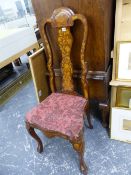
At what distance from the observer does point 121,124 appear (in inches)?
56.7

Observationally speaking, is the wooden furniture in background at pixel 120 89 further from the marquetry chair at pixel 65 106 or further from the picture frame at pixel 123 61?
the marquetry chair at pixel 65 106

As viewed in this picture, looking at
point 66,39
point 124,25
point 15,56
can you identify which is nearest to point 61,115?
point 66,39

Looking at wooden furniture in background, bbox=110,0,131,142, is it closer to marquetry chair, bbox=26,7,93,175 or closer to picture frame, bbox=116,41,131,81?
picture frame, bbox=116,41,131,81

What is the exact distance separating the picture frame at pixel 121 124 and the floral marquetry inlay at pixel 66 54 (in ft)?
1.37

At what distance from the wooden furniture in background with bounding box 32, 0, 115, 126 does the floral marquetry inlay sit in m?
0.09

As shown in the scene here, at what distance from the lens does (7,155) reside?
5.22 feet

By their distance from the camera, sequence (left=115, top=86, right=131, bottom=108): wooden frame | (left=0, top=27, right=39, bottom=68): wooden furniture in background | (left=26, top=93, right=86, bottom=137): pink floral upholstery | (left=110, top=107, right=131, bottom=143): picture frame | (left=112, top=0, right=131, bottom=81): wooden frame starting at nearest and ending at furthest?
(left=26, top=93, right=86, bottom=137): pink floral upholstery → (left=112, top=0, right=131, bottom=81): wooden frame → (left=110, top=107, right=131, bottom=143): picture frame → (left=115, top=86, right=131, bottom=108): wooden frame → (left=0, top=27, right=39, bottom=68): wooden furniture in background

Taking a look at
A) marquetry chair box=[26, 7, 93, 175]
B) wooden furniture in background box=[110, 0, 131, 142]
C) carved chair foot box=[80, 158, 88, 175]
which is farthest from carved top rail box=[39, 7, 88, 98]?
carved chair foot box=[80, 158, 88, 175]

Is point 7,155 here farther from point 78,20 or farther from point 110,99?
point 78,20

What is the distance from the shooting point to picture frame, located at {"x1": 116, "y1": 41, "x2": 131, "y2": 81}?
1272 mm

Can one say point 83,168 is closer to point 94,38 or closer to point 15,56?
point 94,38

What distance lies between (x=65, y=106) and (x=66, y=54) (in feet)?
1.34

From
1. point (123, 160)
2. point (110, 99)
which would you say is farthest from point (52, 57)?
point (123, 160)

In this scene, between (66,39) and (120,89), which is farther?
(120,89)
